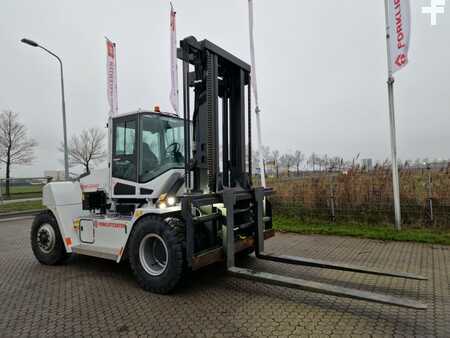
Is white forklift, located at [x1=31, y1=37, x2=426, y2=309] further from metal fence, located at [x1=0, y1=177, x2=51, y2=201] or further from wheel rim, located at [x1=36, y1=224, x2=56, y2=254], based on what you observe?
metal fence, located at [x1=0, y1=177, x2=51, y2=201]

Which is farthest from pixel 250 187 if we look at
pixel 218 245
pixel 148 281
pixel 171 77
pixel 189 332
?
pixel 171 77

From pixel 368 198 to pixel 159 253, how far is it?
6.73 meters

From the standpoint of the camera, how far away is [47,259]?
593cm

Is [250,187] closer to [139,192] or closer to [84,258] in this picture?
[139,192]

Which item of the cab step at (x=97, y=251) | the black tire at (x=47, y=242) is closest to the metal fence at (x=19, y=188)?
the black tire at (x=47, y=242)

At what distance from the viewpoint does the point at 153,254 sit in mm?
4578

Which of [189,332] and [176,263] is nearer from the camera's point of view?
[189,332]

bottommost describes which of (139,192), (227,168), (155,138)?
(139,192)

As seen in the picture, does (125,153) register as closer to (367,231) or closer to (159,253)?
(159,253)

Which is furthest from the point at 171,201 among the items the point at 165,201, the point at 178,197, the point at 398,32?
the point at 398,32

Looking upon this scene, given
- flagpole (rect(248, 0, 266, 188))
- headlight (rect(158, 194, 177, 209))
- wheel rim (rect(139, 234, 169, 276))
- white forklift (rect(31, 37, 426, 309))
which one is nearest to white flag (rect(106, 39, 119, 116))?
flagpole (rect(248, 0, 266, 188))

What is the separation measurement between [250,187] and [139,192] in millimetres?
1869

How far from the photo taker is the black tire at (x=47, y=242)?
5.84 meters

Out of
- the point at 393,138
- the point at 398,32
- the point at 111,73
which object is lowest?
the point at 393,138
